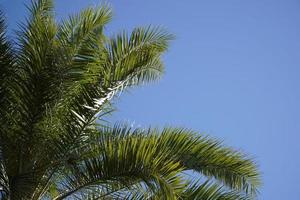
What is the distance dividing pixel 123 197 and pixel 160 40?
3080mm

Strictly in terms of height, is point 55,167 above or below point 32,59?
below

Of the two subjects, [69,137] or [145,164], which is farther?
[69,137]

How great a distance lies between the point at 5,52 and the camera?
7.68 m

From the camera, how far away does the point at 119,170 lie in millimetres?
6379

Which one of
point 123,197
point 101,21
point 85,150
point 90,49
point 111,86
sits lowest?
point 123,197

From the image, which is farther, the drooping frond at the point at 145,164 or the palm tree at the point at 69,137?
the palm tree at the point at 69,137

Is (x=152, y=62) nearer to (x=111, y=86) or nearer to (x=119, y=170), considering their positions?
(x=111, y=86)

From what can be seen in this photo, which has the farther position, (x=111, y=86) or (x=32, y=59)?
(x=111, y=86)

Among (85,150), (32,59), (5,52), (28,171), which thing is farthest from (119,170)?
(5,52)

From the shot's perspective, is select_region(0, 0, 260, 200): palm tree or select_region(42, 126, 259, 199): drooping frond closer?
select_region(42, 126, 259, 199): drooping frond

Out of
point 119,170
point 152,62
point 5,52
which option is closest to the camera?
point 119,170

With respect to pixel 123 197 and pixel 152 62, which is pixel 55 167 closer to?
pixel 123 197

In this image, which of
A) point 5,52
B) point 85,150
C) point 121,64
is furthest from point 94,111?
point 5,52

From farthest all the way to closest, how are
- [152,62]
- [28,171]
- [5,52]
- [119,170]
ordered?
[152,62] → [5,52] → [28,171] → [119,170]
